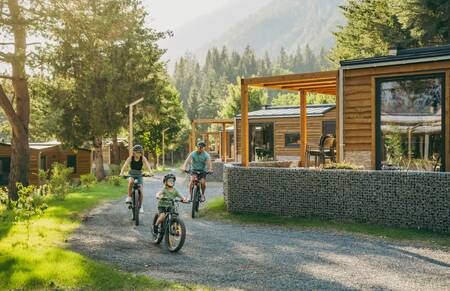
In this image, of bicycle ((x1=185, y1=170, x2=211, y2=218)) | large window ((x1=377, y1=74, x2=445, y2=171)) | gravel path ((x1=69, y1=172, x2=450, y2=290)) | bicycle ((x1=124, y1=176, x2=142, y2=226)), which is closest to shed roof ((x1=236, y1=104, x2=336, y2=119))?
large window ((x1=377, y1=74, x2=445, y2=171))

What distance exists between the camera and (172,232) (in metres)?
9.31

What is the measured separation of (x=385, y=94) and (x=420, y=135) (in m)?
1.42

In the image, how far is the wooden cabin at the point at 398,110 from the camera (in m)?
12.5

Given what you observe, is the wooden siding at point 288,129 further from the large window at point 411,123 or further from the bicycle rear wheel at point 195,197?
the bicycle rear wheel at point 195,197

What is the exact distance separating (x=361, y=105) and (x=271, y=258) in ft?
21.8

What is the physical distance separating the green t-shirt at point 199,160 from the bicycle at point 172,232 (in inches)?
160

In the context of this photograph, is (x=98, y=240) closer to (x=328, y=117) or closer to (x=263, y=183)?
(x=263, y=183)

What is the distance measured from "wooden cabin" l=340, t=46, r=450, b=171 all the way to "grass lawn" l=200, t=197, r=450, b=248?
2470mm

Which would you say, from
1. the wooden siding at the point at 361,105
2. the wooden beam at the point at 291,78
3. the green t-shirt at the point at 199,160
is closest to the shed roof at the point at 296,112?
the wooden beam at the point at 291,78

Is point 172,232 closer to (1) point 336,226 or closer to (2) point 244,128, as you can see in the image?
(1) point 336,226

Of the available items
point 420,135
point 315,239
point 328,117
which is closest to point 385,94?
point 420,135

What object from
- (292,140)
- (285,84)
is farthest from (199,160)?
(292,140)

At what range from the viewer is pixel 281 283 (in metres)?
7.05

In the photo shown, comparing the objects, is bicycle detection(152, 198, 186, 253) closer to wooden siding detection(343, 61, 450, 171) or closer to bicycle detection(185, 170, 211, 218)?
bicycle detection(185, 170, 211, 218)
